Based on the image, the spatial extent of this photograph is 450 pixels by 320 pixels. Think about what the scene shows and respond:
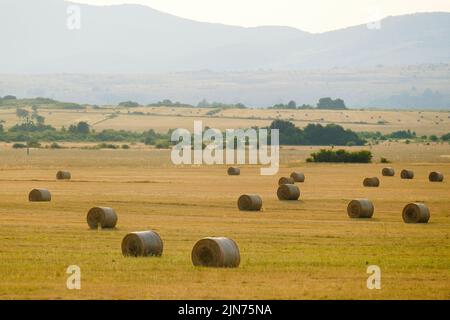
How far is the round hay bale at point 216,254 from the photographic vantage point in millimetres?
21609

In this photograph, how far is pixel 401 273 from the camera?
21.7 m

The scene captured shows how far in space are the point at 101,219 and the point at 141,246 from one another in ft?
25.5

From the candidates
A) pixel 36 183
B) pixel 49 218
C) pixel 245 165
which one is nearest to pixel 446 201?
pixel 49 218

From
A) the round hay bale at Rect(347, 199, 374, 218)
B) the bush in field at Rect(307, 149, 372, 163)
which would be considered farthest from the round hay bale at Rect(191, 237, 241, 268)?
the bush in field at Rect(307, 149, 372, 163)

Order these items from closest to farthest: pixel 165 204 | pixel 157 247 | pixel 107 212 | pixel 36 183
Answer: pixel 157 247 → pixel 107 212 → pixel 165 204 → pixel 36 183

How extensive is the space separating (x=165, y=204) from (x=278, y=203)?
432cm

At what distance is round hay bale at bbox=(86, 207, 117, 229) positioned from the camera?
3091 centimetres

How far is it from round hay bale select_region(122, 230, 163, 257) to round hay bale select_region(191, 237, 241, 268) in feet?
5.76

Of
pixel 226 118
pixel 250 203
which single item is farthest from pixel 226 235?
pixel 226 118

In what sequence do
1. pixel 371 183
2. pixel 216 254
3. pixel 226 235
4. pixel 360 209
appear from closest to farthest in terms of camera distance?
pixel 216 254, pixel 226 235, pixel 360 209, pixel 371 183

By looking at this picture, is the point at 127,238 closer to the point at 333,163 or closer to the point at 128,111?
the point at 333,163

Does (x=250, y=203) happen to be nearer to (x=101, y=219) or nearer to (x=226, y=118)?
(x=101, y=219)

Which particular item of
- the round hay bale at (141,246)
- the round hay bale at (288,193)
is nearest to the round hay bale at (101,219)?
the round hay bale at (141,246)

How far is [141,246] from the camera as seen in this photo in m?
23.3
